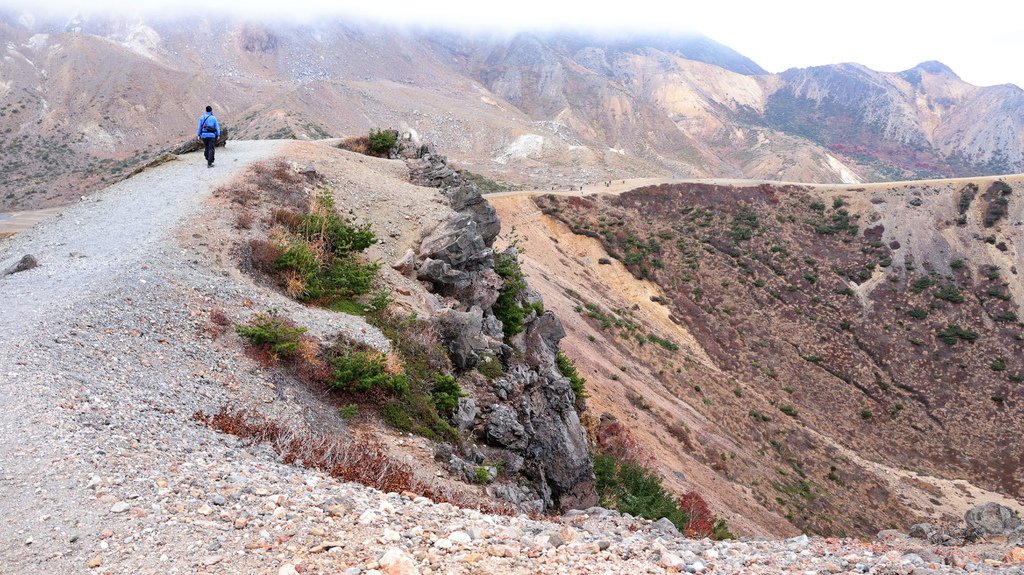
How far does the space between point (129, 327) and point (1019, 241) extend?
6217cm

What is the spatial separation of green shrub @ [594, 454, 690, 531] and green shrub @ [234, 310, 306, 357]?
8908 mm

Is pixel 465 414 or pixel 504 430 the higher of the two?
pixel 465 414

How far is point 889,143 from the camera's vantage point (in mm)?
169000

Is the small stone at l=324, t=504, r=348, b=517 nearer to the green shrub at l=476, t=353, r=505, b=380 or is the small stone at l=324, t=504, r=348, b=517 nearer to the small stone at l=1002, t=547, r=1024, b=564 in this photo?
the small stone at l=1002, t=547, r=1024, b=564

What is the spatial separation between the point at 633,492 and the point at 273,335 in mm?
11338

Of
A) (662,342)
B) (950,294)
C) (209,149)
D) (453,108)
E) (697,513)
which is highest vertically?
(453,108)

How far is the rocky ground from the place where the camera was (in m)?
4.29

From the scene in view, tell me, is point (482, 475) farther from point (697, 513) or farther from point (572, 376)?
point (697, 513)

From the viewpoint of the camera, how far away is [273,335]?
855 centimetres

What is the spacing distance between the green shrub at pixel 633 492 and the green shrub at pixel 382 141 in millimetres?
13010

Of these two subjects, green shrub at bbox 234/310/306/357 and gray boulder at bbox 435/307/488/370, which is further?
gray boulder at bbox 435/307/488/370

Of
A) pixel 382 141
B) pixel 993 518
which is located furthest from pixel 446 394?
pixel 382 141

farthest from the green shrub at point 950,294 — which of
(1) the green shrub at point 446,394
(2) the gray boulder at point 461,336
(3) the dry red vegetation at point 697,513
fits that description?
(1) the green shrub at point 446,394

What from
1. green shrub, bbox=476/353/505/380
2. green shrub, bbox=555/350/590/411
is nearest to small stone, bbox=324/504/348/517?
green shrub, bbox=476/353/505/380
